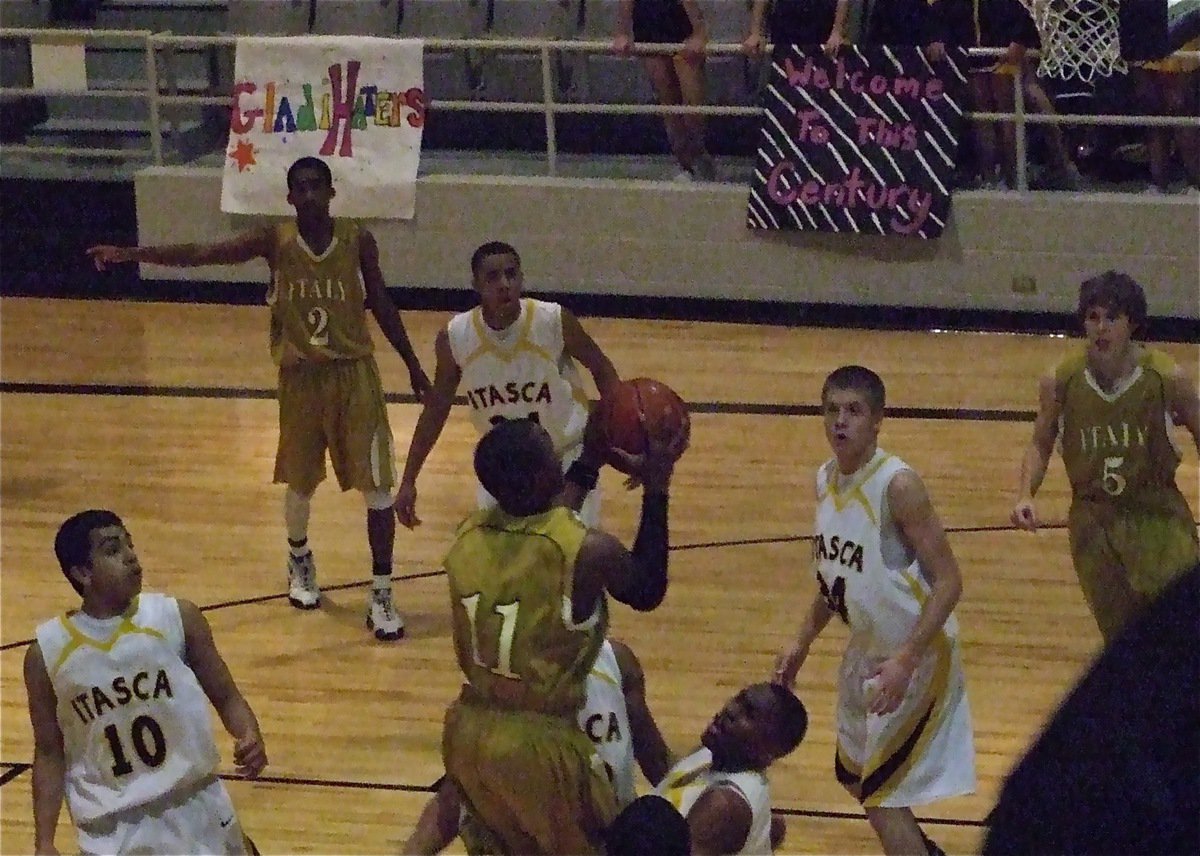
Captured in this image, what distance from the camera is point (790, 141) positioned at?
35.3ft

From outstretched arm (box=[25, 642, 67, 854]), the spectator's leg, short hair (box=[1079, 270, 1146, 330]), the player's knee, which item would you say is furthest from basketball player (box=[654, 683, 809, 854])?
the spectator's leg

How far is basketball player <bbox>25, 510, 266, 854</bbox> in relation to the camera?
356cm

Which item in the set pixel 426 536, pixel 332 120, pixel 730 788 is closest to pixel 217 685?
pixel 730 788

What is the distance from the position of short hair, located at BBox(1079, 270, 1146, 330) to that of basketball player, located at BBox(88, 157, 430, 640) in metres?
2.49

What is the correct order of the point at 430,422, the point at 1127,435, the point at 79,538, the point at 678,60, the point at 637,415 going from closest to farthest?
the point at 79,538 → the point at 637,415 → the point at 1127,435 → the point at 430,422 → the point at 678,60

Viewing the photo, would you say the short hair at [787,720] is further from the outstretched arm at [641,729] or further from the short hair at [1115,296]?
the short hair at [1115,296]

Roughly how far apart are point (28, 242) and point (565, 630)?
9.91m

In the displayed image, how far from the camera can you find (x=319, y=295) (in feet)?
20.7

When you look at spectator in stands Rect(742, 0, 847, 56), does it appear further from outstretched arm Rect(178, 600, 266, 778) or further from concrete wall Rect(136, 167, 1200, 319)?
outstretched arm Rect(178, 600, 266, 778)

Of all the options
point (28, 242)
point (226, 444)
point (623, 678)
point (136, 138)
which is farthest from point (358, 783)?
point (136, 138)

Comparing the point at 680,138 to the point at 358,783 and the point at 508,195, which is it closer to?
the point at 508,195

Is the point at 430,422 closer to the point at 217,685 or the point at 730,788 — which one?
the point at 217,685

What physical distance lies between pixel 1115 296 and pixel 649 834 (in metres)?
2.23

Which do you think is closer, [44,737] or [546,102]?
[44,737]
